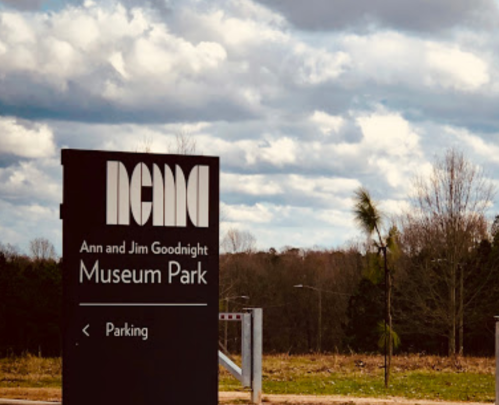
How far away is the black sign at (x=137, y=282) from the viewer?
5.73 meters

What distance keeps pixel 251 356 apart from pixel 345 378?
28.6 feet

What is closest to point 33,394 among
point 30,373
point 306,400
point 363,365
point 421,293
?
point 306,400

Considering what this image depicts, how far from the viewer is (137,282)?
5789 mm

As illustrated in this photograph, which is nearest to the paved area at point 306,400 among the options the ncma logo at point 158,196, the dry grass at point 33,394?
the dry grass at point 33,394

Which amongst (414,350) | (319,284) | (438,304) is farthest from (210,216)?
(319,284)

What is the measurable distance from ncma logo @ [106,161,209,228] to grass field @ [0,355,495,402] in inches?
391

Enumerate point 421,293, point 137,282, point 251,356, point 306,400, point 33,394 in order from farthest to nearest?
point 421,293
point 33,394
point 306,400
point 251,356
point 137,282

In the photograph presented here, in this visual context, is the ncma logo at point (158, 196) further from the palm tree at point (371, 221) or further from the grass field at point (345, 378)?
the palm tree at point (371, 221)

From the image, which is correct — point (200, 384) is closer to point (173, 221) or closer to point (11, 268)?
point (173, 221)

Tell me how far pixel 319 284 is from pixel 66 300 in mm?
66039

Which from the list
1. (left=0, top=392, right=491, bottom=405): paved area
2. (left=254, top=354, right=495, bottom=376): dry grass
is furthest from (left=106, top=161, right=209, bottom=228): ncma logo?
(left=254, top=354, right=495, bottom=376): dry grass

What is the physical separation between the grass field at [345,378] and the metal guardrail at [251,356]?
2.87 meters

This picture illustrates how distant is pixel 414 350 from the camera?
5212cm

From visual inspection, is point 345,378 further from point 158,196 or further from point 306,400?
point 158,196
